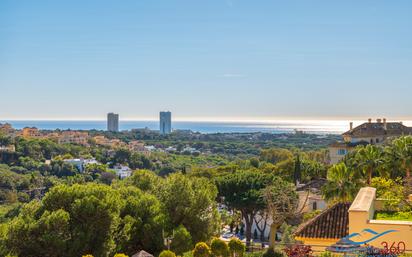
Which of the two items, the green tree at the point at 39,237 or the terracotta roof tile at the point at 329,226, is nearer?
the terracotta roof tile at the point at 329,226

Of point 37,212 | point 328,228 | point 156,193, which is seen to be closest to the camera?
point 328,228

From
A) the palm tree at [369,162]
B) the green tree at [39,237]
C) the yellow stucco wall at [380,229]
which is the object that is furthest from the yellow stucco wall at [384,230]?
the palm tree at [369,162]

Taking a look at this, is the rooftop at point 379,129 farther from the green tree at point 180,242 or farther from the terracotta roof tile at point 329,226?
the terracotta roof tile at point 329,226

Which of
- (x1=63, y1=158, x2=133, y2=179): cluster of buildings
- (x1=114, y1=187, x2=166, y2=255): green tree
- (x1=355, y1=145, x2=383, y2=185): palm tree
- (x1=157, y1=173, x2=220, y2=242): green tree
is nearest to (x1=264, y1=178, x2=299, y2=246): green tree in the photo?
(x1=157, y1=173, x2=220, y2=242): green tree

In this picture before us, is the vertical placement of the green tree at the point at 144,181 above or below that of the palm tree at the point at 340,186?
below

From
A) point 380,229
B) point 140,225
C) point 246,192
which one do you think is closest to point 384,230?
point 380,229

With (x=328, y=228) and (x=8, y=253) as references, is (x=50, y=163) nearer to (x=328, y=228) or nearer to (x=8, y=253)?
(x=8, y=253)

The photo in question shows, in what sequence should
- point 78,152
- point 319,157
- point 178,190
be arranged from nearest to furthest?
1. point 178,190
2. point 319,157
3. point 78,152

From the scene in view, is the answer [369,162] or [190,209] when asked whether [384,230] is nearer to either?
[190,209]

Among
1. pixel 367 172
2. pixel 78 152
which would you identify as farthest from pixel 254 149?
pixel 367 172
